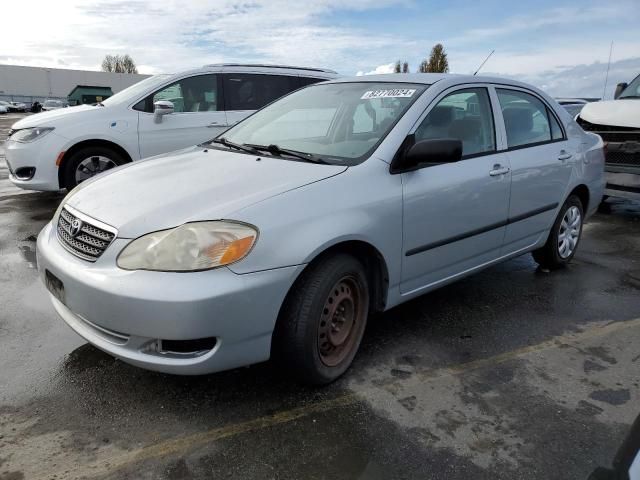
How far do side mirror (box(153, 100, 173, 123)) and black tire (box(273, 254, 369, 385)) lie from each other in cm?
440

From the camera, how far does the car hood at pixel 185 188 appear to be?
7.94ft

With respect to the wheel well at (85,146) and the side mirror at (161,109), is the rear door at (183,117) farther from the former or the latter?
the wheel well at (85,146)

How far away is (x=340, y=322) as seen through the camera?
2.83m

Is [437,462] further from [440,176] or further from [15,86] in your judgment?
[15,86]

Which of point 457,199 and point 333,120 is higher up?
point 333,120

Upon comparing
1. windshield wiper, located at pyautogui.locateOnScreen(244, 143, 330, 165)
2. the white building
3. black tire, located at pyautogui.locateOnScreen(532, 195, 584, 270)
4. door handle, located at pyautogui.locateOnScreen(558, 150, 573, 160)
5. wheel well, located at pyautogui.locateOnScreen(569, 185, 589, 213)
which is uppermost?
the white building

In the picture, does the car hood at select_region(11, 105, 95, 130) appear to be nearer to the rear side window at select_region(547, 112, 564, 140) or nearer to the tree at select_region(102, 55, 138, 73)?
the rear side window at select_region(547, 112, 564, 140)

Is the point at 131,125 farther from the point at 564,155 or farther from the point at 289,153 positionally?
the point at 564,155

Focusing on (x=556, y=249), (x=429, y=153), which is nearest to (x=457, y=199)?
(x=429, y=153)

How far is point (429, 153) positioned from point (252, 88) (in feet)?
15.9

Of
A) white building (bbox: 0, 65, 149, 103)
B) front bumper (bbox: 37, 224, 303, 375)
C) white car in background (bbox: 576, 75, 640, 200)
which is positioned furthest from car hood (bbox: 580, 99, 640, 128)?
white building (bbox: 0, 65, 149, 103)

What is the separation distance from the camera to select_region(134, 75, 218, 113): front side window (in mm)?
6563

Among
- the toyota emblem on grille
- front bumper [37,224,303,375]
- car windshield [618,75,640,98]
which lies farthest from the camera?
car windshield [618,75,640,98]

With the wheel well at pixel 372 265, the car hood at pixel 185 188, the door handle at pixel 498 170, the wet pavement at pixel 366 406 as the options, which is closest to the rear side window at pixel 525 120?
the door handle at pixel 498 170
